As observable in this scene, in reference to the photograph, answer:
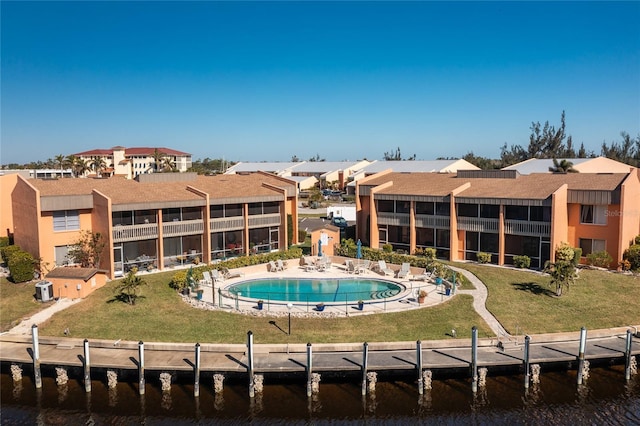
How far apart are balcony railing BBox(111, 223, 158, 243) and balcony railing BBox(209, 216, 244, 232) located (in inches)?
189

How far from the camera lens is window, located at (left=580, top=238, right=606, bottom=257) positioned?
139 ft

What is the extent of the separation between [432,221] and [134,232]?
24.3 meters

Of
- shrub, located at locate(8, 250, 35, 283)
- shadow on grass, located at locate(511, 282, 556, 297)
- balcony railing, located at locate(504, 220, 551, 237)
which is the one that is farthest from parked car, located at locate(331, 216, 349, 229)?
shrub, located at locate(8, 250, 35, 283)

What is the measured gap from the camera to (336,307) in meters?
33.4

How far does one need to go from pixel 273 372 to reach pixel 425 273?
1915 centimetres

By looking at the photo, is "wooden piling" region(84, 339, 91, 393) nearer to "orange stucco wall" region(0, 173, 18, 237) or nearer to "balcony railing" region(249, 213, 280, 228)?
"balcony railing" region(249, 213, 280, 228)

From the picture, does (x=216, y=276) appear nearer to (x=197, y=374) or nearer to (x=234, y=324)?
(x=234, y=324)

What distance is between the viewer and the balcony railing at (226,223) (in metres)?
45.0

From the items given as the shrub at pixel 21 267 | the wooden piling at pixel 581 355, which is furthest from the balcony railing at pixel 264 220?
the wooden piling at pixel 581 355

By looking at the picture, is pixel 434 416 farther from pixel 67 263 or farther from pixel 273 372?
pixel 67 263

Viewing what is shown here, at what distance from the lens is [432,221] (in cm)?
4703

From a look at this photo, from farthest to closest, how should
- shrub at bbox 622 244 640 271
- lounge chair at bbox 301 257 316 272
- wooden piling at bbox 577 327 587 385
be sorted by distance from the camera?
1. lounge chair at bbox 301 257 316 272
2. shrub at bbox 622 244 640 271
3. wooden piling at bbox 577 327 587 385

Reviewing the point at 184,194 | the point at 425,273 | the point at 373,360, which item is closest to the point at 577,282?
the point at 425,273

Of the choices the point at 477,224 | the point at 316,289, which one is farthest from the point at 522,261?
the point at 316,289
